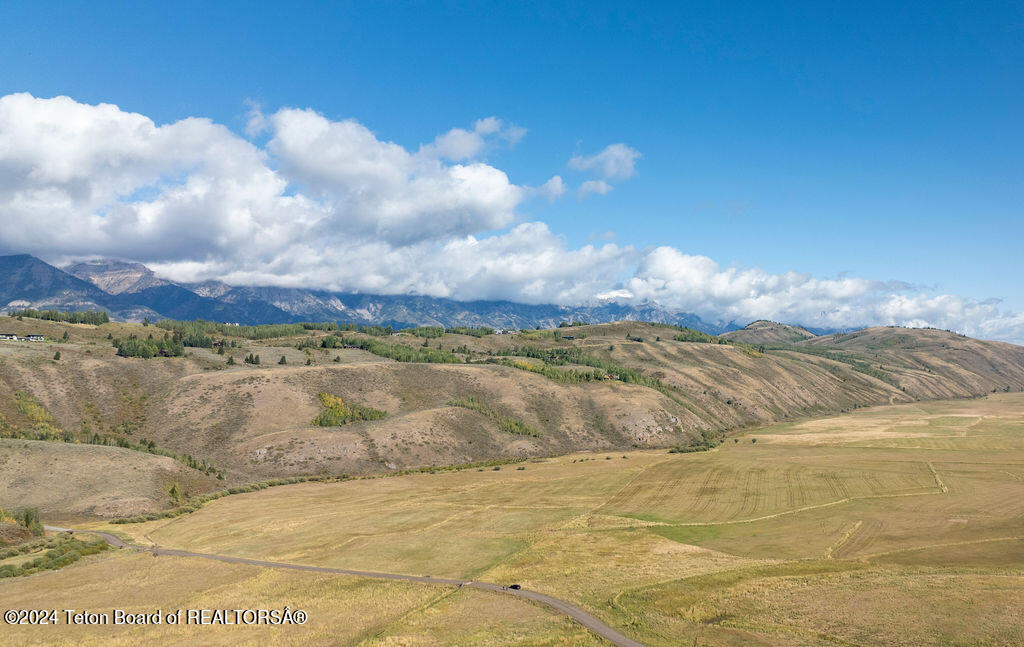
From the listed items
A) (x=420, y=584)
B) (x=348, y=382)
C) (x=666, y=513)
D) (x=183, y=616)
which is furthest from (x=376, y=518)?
(x=348, y=382)

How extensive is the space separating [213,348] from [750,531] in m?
190

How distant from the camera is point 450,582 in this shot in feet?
169

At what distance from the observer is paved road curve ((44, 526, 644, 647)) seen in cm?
3903

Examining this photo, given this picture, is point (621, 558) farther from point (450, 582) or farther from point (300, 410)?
point (300, 410)

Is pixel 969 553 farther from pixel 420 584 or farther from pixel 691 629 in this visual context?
pixel 420 584

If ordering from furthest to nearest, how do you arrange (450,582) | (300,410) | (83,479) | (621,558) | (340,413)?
(340,413)
(300,410)
(83,479)
(621,558)
(450,582)

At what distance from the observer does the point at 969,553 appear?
174 ft

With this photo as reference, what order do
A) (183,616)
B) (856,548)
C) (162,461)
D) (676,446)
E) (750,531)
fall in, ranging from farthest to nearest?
(676,446) → (162,461) → (750,531) → (856,548) → (183,616)

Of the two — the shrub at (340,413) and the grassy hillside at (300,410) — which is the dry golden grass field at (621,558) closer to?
the grassy hillside at (300,410)

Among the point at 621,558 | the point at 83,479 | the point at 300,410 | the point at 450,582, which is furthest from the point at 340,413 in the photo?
the point at 621,558

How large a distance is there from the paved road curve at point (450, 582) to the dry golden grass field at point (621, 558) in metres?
1.22

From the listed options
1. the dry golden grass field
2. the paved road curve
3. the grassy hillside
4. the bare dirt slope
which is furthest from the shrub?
the paved road curve

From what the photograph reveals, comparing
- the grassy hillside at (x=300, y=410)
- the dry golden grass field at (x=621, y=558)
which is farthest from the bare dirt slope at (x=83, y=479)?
the dry golden grass field at (x=621, y=558)

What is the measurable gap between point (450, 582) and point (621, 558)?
18.8 m
